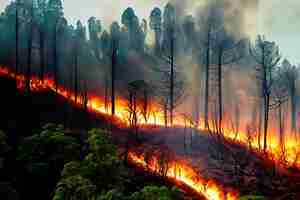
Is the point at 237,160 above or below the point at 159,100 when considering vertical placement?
below

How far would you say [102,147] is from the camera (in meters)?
20.9

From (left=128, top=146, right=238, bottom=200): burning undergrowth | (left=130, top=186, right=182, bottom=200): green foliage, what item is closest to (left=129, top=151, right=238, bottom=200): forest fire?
(left=128, top=146, right=238, bottom=200): burning undergrowth

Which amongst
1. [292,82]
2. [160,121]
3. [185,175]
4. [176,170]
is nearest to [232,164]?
[185,175]

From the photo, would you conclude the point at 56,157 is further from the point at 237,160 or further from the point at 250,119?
the point at 250,119

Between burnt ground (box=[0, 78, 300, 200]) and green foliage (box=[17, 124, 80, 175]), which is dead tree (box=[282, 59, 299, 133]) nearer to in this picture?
burnt ground (box=[0, 78, 300, 200])

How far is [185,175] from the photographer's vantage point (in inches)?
1220

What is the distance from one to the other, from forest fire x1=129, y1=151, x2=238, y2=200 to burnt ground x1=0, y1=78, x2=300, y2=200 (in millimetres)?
893

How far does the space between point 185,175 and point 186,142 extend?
5.95 metres

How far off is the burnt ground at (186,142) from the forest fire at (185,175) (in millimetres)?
893

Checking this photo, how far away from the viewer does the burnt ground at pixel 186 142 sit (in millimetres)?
30102

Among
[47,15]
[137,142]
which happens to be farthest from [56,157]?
[47,15]

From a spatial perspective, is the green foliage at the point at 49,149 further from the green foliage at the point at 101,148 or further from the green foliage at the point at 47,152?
the green foliage at the point at 101,148

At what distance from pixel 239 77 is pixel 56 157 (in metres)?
36.8

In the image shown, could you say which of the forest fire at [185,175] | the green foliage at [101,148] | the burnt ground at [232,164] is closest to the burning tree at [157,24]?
the burnt ground at [232,164]
